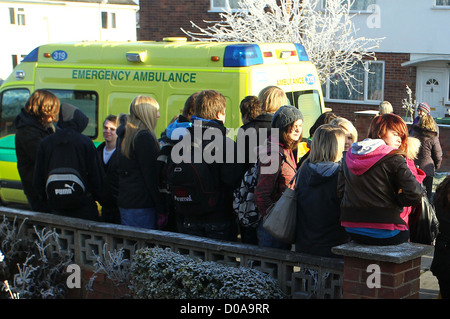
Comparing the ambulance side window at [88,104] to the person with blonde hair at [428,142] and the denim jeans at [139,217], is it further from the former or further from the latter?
the person with blonde hair at [428,142]

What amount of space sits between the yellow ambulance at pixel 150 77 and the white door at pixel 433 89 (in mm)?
11548

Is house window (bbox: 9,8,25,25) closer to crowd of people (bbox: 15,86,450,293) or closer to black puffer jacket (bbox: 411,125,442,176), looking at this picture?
black puffer jacket (bbox: 411,125,442,176)

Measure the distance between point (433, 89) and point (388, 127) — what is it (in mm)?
15966

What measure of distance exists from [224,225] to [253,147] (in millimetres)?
721

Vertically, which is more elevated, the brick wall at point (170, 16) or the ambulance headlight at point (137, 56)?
the brick wall at point (170, 16)

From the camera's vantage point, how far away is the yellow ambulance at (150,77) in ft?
25.4

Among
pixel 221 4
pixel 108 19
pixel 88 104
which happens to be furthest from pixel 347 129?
pixel 108 19

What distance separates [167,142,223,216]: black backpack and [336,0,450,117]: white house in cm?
1521

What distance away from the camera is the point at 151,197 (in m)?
5.83

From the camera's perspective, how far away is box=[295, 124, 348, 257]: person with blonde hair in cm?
446

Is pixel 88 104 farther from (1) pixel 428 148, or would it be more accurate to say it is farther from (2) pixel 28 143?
(1) pixel 428 148

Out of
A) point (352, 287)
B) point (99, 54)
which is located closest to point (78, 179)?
point (352, 287)

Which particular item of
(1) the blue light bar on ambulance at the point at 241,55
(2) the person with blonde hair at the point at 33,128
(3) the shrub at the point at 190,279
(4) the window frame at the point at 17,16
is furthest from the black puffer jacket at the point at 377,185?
(4) the window frame at the point at 17,16
